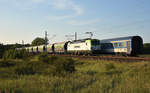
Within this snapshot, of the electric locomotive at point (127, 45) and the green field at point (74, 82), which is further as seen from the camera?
the electric locomotive at point (127, 45)

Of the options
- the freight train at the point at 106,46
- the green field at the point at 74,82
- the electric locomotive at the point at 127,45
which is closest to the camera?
the green field at the point at 74,82

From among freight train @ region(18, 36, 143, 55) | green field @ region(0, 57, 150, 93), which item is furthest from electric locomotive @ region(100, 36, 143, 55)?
green field @ region(0, 57, 150, 93)

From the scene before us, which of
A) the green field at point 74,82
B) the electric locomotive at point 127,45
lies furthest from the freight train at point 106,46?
the green field at point 74,82

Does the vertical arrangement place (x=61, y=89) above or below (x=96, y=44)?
below

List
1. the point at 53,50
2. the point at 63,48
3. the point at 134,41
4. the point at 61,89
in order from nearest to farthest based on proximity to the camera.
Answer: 1. the point at 61,89
2. the point at 134,41
3. the point at 63,48
4. the point at 53,50

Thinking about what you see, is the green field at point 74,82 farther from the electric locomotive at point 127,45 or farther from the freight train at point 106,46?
the freight train at point 106,46

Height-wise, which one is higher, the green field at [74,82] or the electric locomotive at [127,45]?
the electric locomotive at [127,45]

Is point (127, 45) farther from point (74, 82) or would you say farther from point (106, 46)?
point (74, 82)

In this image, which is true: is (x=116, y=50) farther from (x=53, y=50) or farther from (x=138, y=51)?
(x=53, y=50)

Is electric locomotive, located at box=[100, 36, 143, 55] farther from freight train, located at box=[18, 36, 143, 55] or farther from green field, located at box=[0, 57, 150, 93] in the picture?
green field, located at box=[0, 57, 150, 93]

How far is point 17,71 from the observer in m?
11.7

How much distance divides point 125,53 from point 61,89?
20539 millimetres

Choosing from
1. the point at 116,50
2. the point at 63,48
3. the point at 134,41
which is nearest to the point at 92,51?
the point at 116,50

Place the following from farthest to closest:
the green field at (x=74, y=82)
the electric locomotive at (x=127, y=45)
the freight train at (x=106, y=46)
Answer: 1. the freight train at (x=106, y=46)
2. the electric locomotive at (x=127, y=45)
3. the green field at (x=74, y=82)
